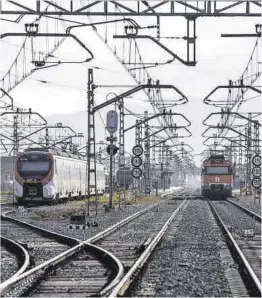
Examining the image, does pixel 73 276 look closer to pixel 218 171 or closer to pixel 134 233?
pixel 134 233

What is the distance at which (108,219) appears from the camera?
2852 centimetres

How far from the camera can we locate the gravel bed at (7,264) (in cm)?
1229

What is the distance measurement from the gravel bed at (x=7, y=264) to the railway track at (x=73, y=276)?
525 millimetres

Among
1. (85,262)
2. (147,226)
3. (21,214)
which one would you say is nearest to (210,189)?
(21,214)

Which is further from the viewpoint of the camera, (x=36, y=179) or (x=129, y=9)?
(x=36, y=179)

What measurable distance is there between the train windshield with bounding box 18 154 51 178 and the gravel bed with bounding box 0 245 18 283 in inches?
947

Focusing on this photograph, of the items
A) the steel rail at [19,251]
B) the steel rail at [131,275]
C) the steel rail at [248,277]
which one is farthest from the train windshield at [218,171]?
the steel rail at [248,277]

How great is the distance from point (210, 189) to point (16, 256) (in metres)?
41.7

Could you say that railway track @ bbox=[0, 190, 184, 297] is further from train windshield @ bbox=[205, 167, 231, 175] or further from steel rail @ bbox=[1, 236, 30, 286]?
train windshield @ bbox=[205, 167, 231, 175]

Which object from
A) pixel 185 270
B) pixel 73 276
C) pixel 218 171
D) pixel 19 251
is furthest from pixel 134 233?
pixel 218 171

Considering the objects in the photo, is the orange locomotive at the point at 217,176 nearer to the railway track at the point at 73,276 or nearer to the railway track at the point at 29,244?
the railway track at the point at 29,244

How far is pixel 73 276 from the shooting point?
12.0 m

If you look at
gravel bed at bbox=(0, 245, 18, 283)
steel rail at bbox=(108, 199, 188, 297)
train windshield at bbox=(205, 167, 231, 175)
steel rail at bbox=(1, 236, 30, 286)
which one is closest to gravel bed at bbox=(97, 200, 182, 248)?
steel rail at bbox=(108, 199, 188, 297)

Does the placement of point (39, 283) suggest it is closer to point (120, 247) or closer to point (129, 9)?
point (120, 247)
